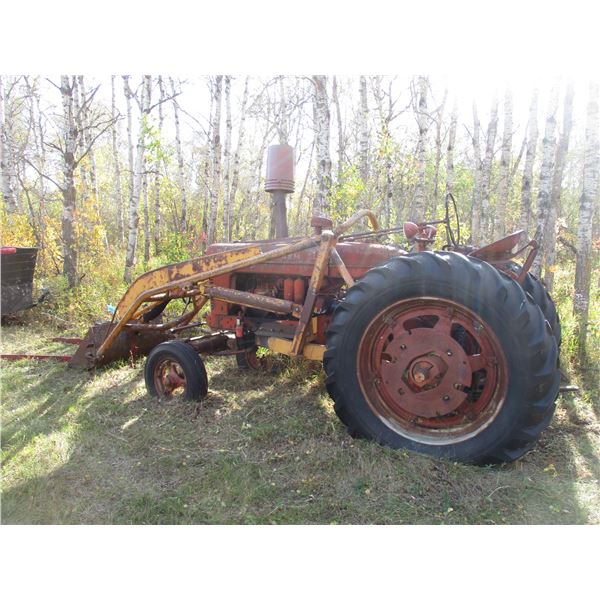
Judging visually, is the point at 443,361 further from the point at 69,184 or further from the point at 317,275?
the point at 69,184

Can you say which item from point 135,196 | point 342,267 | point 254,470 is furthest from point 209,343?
point 135,196

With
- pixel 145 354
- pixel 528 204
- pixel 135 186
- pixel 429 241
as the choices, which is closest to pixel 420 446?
pixel 429 241

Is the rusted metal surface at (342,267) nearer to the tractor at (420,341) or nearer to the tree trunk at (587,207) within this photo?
the tractor at (420,341)

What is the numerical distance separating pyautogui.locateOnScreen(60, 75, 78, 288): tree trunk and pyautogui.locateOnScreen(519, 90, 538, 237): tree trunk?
784cm

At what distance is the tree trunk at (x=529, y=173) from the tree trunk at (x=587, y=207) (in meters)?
0.78

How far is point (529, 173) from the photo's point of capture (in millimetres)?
8062

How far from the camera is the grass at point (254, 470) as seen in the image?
2740 mm

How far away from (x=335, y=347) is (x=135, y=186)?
29.0 ft

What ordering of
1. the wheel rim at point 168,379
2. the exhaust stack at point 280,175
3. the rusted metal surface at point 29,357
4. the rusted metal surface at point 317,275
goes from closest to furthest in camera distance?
the rusted metal surface at point 317,275, the wheel rim at point 168,379, the exhaust stack at point 280,175, the rusted metal surface at point 29,357

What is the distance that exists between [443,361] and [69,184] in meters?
8.38

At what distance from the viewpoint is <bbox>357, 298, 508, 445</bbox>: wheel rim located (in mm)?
3014

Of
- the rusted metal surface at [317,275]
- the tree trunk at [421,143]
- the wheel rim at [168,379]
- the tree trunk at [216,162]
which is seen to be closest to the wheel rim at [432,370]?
the rusted metal surface at [317,275]

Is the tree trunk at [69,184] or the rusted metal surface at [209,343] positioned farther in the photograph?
the tree trunk at [69,184]

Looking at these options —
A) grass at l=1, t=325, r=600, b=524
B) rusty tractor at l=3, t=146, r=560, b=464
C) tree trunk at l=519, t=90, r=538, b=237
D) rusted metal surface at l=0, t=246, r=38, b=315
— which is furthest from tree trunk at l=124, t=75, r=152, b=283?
tree trunk at l=519, t=90, r=538, b=237
